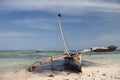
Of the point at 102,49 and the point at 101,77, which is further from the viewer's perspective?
the point at 102,49

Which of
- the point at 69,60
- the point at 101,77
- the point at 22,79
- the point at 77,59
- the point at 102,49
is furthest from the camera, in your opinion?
the point at 102,49

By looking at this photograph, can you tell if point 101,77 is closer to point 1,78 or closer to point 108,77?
point 108,77

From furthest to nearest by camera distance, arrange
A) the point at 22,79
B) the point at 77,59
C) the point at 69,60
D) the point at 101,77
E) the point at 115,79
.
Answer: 1. the point at 69,60
2. the point at 77,59
3. the point at 22,79
4. the point at 101,77
5. the point at 115,79

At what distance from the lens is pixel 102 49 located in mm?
24719

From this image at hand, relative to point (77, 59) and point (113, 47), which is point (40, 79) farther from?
point (113, 47)

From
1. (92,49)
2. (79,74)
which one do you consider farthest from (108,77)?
(92,49)

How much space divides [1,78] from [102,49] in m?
11.1

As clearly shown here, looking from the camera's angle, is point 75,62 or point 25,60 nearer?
point 75,62

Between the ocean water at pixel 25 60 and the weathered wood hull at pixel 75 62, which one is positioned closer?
the weathered wood hull at pixel 75 62

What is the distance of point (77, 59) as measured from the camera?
2034 cm

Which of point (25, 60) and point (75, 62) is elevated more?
Result: point (25, 60)

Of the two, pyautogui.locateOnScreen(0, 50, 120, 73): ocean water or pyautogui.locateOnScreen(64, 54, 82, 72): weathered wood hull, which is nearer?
pyautogui.locateOnScreen(64, 54, 82, 72): weathered wood hull

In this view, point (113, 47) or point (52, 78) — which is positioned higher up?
point (113, 47)

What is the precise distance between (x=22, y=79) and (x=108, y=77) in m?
6.26
